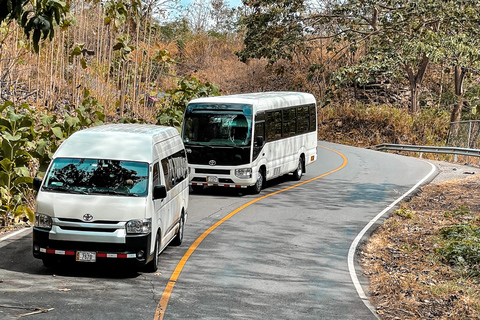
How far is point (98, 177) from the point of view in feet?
34.8

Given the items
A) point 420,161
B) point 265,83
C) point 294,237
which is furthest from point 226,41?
point 294,237

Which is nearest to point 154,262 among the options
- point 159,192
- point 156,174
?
point 159,192

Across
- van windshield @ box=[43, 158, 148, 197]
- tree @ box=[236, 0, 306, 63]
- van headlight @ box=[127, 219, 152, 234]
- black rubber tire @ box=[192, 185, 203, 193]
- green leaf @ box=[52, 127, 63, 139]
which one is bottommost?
black rubber tire @ box=[192, 185, 203, 193]

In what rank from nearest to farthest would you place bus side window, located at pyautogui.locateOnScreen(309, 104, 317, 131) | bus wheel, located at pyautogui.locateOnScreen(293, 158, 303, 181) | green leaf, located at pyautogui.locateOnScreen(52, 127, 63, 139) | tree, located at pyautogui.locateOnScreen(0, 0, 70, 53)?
tree, located at pyautogui.locateOnScreen(0, 0, 70, 53), green leaf, located at pyautogui.locateOnScreen(52, 127, 63, 139), bus wheel, located at pyautogui.locateOnScreen(293, 158, 303, 181), bus side window, located at pyautogui.locateOnScreen(309, 104, 317, 131)

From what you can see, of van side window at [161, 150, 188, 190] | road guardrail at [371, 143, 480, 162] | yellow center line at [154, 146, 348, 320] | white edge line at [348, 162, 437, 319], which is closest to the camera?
yellow center line at [154, 146, 348, 320]

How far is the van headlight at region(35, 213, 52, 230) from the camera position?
10039 mm

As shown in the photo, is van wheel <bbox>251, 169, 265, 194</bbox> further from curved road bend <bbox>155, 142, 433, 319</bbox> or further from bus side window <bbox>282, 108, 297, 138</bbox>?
bus side window <bbox>282, 108, 297, 138</bbox>

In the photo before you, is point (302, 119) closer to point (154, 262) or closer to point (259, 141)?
point (259, 141)

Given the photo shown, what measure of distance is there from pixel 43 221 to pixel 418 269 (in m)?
6.89

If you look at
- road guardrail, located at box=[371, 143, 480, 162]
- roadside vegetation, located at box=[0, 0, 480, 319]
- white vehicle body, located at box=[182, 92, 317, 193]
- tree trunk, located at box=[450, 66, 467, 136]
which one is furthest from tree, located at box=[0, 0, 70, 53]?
tree trunk, located at box=[450, 66, 467, 136]

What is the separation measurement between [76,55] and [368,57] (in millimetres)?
20643

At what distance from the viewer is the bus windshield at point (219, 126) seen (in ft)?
64.7

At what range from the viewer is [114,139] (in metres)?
11.1

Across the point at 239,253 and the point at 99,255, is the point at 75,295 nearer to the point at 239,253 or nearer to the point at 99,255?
the point at 99,255
